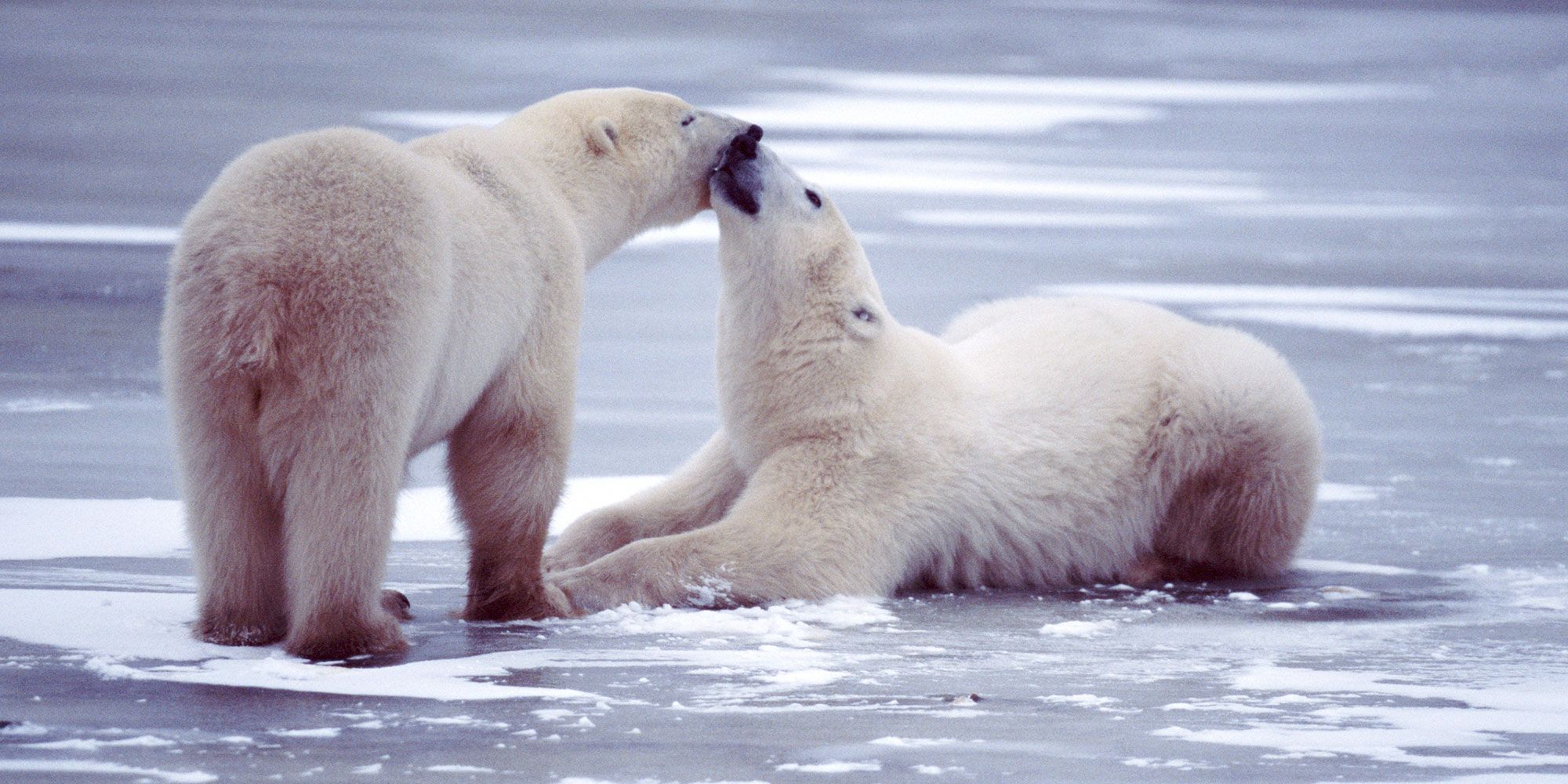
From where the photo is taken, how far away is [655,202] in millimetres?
5293

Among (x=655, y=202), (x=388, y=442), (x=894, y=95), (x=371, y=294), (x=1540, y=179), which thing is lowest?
(x=388, y=442)

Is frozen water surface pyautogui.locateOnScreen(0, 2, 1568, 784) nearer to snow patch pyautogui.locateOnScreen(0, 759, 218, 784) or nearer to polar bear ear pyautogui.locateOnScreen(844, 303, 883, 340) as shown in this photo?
snow patch pyautogui.locateOnScreen(0, 759, 218, 784)

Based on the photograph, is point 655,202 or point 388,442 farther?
point 655,202

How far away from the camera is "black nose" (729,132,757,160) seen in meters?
5.35

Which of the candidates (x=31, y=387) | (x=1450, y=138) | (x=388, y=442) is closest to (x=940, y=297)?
(x=31, y=387)

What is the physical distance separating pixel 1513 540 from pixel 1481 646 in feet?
4.27

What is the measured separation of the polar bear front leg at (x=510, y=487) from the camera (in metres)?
4.64

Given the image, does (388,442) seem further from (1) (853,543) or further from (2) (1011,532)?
(2) (1011,532)

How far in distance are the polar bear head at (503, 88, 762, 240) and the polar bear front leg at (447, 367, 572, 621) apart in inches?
22.8

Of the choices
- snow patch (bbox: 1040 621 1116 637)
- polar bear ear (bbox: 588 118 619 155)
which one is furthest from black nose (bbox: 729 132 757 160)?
snow patch (bbox: 1040 621 1116 637)

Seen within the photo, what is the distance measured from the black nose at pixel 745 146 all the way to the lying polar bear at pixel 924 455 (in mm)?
21

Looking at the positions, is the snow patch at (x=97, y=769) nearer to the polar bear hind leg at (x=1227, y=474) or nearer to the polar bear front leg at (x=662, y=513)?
the polar bear front leg at (x=662, y=513)

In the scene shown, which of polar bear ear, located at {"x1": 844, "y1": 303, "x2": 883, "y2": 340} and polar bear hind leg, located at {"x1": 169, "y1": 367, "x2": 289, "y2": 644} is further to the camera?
polar bear ear, located at {"x1": 844, "y1": 303, "x2": 883, "y2": 340}

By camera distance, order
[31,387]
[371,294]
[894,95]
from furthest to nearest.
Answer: [894,95], [31,387], [371,294]
